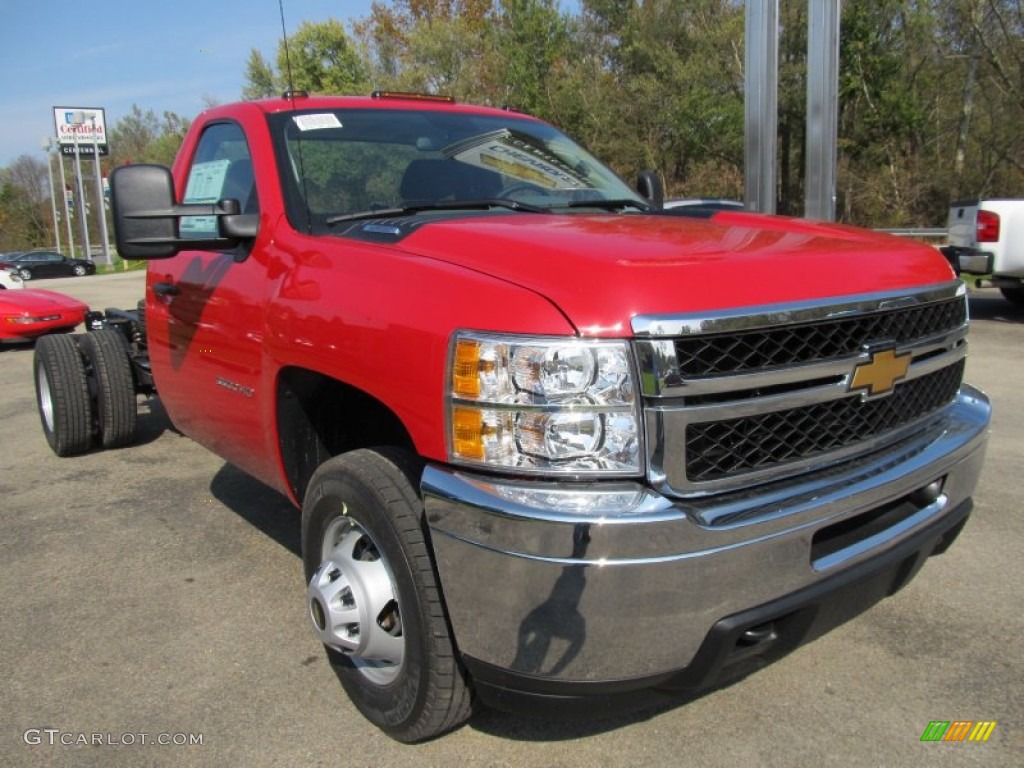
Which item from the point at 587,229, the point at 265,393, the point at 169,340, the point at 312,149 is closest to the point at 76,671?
the point at 265,393

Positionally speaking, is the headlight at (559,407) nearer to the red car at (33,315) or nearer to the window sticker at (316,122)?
the window sticker at (316,122)

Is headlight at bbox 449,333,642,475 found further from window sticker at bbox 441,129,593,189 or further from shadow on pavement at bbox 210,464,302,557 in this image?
shadow on pavement at bbox 210,464,302,557

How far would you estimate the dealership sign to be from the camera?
48.9 meters

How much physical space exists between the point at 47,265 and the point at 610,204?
41.8m

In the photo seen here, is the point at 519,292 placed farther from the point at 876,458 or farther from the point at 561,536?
the point at 876,458

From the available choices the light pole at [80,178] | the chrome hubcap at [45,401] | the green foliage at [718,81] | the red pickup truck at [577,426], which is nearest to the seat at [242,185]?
the red pickup truck at [577,426]

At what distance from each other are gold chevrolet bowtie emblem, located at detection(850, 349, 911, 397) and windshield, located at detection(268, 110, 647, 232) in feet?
4.44

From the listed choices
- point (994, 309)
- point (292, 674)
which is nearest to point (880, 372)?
point (292, 674)

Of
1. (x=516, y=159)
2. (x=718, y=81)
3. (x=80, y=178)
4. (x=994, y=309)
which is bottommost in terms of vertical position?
(x=994, y=309)

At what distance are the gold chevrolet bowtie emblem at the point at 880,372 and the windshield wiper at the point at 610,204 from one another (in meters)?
1.41

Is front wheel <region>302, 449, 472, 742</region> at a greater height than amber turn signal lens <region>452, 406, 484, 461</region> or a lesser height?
lesser

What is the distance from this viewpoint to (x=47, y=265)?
38.8 m

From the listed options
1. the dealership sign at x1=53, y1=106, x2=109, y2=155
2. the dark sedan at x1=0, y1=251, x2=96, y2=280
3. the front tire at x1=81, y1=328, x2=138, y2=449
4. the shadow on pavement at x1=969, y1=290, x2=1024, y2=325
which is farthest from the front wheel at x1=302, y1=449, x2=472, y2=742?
the dealership sign at x1=53, y1=106, x2=109, y2=155

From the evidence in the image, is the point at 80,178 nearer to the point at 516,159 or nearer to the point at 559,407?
the point at 516,159
